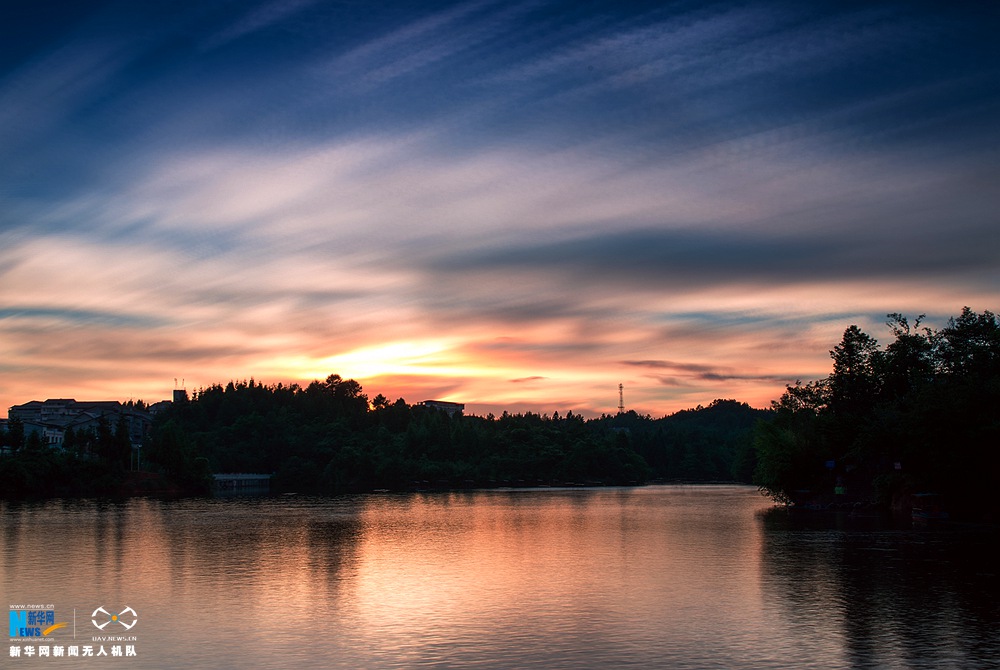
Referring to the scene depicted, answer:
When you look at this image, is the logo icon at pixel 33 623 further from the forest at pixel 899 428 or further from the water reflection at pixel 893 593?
the forest at pixel 899 428

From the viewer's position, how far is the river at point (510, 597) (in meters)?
28.7

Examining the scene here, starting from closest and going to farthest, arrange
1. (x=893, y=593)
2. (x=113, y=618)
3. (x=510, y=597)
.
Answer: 1. (x=113, y=618)
2. (x=893, y=593)
3. (x=510, y=597)

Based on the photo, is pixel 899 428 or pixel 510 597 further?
pixel 899 428

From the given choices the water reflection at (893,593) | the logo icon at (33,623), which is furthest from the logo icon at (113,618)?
the water reflection at (893,593)

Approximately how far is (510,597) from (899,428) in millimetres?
53882

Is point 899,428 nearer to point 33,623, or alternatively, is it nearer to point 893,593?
point 893,593

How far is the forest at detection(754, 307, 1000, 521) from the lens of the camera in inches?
2719

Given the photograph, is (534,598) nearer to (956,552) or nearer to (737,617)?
(737,617)

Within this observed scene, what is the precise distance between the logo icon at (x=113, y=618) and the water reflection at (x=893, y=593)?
26.1 m

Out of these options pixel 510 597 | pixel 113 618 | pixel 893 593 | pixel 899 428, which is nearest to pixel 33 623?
pixel 113 618

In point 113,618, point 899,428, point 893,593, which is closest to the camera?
point 113,618

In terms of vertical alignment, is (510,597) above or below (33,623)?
below

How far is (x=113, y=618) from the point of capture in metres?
34.9

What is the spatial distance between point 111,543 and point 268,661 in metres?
41.7
